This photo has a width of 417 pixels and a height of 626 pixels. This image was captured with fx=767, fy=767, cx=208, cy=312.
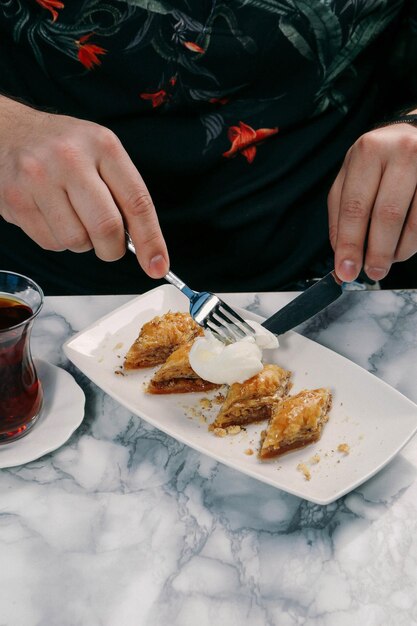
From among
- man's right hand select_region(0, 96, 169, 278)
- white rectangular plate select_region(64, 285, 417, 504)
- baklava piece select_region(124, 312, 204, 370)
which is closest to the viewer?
white rectangular plate select_region(64, 285, 417, 504)

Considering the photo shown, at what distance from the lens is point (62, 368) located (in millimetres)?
1218

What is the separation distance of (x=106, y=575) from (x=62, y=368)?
1.35 feet

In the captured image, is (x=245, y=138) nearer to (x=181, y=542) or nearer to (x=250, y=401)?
(x=250, y=401)

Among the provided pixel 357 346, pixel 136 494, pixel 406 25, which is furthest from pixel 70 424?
pixel 406 25

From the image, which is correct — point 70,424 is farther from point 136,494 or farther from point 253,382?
point 253,382

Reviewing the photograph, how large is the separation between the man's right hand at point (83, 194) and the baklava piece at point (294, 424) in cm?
27

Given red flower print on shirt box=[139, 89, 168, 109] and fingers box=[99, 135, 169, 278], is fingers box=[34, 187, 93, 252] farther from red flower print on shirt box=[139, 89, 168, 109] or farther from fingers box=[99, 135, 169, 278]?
red flower print on shirt box=[139, 89, 168, 109]

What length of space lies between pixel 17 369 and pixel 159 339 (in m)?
0.26

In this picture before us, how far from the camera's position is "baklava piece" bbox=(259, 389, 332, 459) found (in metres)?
1.03

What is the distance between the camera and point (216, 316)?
46.9 inches

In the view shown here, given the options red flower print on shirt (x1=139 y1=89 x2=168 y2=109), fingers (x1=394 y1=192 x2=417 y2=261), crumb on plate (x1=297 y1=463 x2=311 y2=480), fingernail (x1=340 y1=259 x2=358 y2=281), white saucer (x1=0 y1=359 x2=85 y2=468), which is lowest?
white saucer (x1=0 y1=359 x2=85 y2=468)

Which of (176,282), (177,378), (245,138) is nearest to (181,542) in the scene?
(177,378)

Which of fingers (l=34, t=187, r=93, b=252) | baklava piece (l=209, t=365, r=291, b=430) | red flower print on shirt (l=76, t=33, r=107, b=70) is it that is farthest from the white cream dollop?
red flower print on shirt (l=76, t=33, r=107, b=70)

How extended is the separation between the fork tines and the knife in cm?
7
